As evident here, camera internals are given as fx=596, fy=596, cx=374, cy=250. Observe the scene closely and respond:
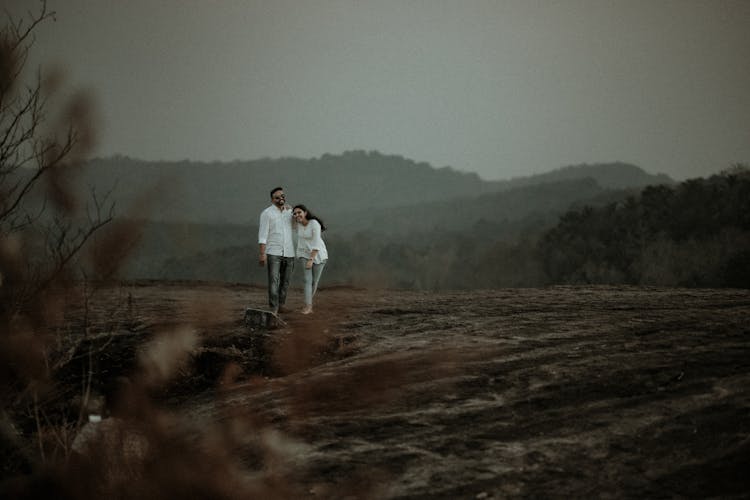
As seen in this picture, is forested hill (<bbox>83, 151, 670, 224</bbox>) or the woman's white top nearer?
the woman's white top

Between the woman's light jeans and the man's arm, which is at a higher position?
the man's arm

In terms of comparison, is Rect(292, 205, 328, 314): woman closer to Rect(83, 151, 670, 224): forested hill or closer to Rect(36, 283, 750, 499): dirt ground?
Rect(36, 283, 750, 499): dirt ground

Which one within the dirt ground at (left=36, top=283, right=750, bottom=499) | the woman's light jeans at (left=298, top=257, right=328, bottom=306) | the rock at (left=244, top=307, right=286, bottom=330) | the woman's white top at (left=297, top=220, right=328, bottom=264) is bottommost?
the dirt ground at (left=36, top=283, right=750, bottom=499)

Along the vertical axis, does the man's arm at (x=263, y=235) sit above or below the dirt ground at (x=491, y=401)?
above

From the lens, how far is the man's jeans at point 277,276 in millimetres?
8969

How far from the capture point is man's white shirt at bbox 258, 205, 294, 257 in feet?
28.7

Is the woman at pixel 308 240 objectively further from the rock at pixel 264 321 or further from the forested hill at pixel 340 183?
→ the forested hill at pixel 340 183

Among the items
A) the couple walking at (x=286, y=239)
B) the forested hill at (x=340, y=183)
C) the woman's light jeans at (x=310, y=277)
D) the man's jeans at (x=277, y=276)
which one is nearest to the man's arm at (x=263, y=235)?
the couple walking at (x=286, y=239)

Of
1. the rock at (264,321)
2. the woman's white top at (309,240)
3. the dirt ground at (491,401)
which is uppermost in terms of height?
the woman's white top at (309,240)

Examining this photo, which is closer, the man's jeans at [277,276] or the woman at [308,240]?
the woman at [308,240]

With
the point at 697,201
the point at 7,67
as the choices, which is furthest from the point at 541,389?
the point at 697,201

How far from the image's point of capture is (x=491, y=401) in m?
5.30

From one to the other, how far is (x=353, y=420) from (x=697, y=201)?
2591cm

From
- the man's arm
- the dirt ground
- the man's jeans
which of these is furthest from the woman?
the dirt ground
